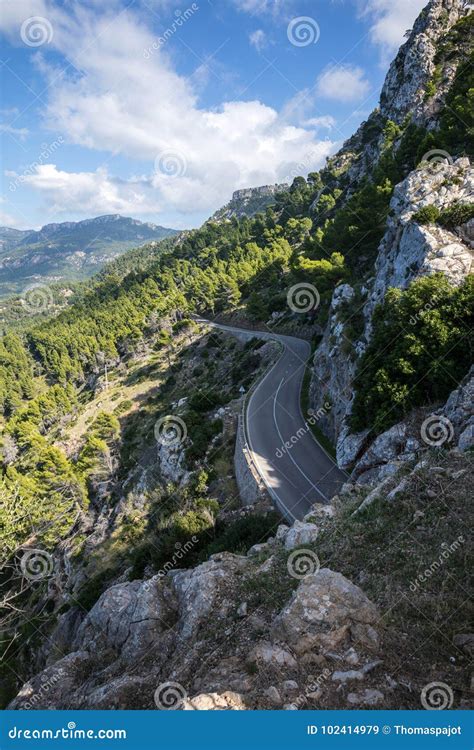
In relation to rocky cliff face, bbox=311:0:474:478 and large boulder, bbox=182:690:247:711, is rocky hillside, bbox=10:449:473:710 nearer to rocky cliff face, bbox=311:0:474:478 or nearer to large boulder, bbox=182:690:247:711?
large boulder, bbox=182:690:247:711

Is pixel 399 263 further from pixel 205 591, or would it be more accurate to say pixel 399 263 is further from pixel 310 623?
pixel 310 623

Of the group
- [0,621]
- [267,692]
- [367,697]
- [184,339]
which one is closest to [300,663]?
[267,692]

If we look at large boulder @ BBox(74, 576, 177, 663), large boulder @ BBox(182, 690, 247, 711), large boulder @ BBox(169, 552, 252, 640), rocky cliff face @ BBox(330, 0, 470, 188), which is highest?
rocky cliff face @ BBox(330, 0, 470, 188)

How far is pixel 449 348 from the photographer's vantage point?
62.0 feet

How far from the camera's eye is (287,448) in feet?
96.7

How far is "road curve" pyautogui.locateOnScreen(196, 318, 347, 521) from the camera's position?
23734mm

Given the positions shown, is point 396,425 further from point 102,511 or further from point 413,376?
point 102,511

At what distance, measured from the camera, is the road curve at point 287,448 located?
23734mm

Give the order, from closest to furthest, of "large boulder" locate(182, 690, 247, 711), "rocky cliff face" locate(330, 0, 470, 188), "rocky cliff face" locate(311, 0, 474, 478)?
"large boulder" locate(182, 690, 247, 711) < "rocky cliff face" locate(311, 0, 474, 478) < "rocky cliff face" locate(330, 0, 470, 188)

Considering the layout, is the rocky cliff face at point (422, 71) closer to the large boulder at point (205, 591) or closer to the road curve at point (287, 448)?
the road curve at point (287, 448)

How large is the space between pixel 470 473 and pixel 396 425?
22.7 ft

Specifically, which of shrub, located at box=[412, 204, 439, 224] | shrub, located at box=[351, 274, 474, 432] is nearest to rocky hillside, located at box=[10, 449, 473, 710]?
shrub, located at box=[351, 274, 474, 432]

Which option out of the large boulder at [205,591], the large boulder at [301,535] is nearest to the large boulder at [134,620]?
the large boulder at [205,591]

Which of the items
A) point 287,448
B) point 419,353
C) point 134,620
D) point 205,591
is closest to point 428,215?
point 419,353
